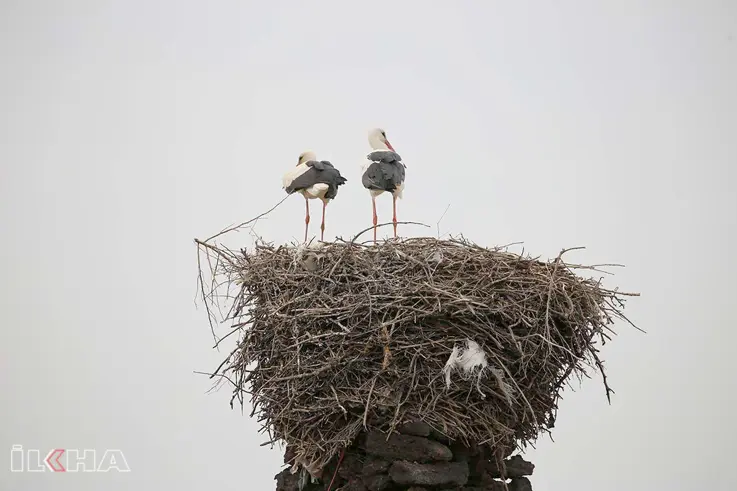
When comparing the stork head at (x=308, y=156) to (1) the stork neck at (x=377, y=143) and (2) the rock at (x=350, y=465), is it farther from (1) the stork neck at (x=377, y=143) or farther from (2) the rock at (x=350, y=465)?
(2) the rock at (x=350, y=465)

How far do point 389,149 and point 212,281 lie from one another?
2.73 metres

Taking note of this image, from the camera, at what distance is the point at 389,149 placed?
10148 mm

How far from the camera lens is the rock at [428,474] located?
733 centimetres

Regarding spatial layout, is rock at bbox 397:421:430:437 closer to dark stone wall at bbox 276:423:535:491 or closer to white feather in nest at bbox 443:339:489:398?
dark stone wall at bbox 276:423:535:491

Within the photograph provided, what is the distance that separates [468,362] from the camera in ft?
23.6

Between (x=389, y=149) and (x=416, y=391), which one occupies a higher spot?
(x=389, y=149)


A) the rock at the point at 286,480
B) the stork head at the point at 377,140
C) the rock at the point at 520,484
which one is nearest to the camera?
the rock at the point at 520,484

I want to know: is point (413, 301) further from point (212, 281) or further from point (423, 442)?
point (212, 281)

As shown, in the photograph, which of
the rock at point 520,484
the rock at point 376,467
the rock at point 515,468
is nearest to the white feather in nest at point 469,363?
the rock at point 376,467

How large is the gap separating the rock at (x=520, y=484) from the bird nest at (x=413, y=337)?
44 centimetres

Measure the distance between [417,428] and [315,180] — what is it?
303cm

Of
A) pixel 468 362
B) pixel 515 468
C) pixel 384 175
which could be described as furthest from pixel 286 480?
pixel 384 175

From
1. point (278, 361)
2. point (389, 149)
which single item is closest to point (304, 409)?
point (278, 361)

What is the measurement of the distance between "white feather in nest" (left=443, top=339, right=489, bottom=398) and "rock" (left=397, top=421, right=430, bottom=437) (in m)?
0.38
